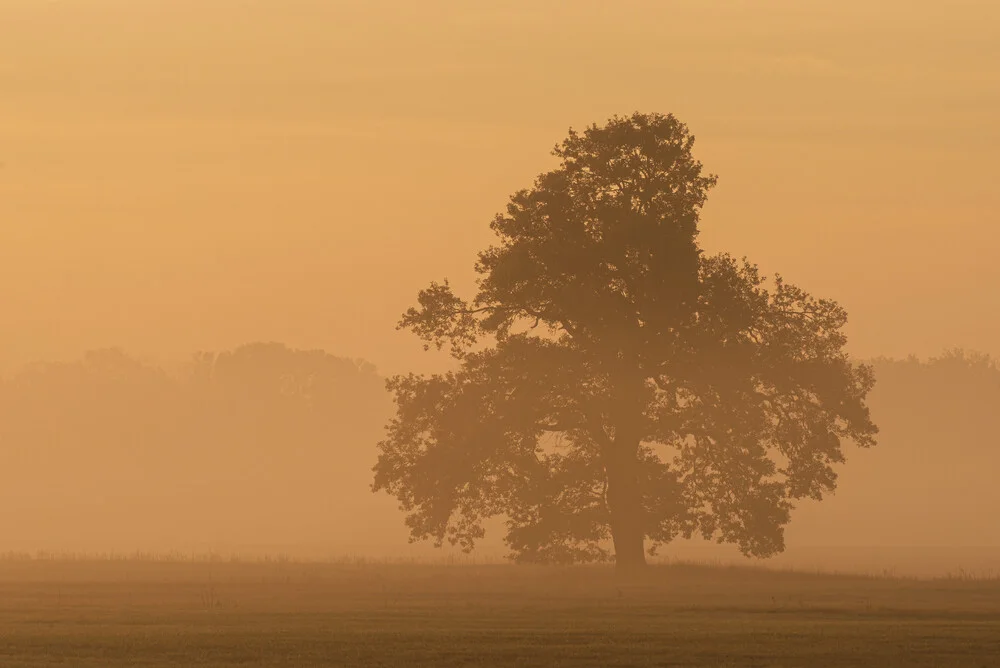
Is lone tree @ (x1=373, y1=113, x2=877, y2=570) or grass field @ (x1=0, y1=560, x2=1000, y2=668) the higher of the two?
lone tree @ (x1=373, y1=113, x2=877, y2=570)

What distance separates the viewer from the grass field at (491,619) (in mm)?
35781

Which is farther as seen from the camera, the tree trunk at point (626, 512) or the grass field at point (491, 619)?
the tree trunk at point (626, 512)

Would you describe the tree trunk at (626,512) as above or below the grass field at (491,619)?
above

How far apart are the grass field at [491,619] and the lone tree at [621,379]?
247 cm

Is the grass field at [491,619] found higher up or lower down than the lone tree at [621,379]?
lower down

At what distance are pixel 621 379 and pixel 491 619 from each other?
2304cm

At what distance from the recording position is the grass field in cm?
3578

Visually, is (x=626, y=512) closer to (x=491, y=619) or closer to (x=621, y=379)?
(x=621, y=379)

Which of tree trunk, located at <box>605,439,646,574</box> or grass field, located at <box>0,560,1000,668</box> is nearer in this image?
grass field, located at <box>0,560,1000,668</box>

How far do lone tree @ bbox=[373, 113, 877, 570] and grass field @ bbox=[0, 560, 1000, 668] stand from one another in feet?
8.09

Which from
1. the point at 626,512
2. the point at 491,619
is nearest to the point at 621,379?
the point at 626,512

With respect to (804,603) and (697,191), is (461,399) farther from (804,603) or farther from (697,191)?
(804,603)

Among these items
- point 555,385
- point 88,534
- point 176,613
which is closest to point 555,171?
point 555,385

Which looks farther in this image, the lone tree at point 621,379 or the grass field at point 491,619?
the lone tree at point 621,379
